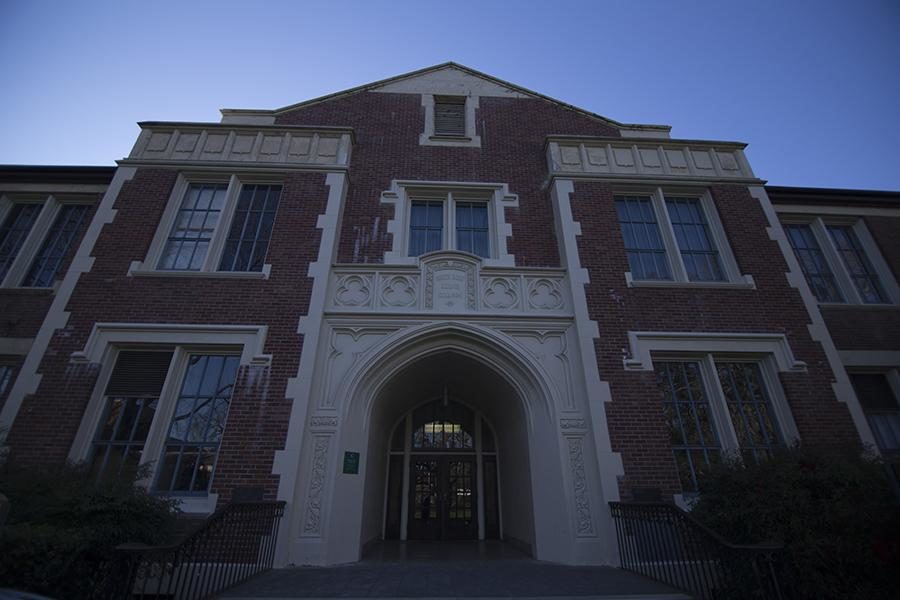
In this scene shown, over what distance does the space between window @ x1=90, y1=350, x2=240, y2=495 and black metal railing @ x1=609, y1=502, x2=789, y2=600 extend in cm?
659

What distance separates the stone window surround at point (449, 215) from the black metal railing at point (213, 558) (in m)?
5.13

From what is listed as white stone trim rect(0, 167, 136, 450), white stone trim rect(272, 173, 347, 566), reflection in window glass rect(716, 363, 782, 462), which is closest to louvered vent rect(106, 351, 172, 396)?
white stone trim rect(0, 167, 136, 450)

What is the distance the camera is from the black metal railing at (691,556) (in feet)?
14.2

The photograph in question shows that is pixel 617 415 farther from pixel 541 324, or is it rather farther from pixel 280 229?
pixel 280 229

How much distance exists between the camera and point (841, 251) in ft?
34.1

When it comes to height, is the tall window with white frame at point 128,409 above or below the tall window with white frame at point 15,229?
below

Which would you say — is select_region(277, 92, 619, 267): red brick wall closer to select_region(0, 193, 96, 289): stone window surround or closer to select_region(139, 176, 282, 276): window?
select_region(139, 176, 282, 276): window

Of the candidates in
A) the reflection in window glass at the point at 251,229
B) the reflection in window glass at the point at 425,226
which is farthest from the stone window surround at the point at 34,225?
the reflection in window glass at the point at 425,226

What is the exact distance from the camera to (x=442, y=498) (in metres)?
10.2

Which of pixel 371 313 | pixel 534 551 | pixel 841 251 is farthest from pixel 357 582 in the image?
pixel 841 251

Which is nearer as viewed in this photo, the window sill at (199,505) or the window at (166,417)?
the window sill at (199,505)

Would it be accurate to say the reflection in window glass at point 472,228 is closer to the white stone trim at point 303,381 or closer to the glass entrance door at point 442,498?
the white stone trim at point 303,381

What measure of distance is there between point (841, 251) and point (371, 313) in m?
11.9

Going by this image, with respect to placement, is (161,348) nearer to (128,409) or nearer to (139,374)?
(139,374)
